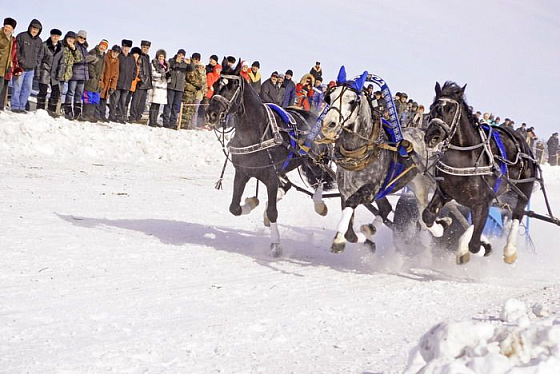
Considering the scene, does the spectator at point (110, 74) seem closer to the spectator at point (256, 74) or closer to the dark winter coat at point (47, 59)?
the dark winter coat at point (47, 59)

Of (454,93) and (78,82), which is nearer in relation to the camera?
(454,93)

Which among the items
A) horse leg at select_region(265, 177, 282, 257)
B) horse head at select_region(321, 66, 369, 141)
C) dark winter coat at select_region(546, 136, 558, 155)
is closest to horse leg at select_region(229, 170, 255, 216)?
horse leg at select_region(265, 177, 282, 257)

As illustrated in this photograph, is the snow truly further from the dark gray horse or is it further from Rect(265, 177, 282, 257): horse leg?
the dark gray horse

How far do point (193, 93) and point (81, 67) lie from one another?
392cm

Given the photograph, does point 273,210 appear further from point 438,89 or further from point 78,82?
point 78,82

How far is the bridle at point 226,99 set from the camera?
29.6 feet

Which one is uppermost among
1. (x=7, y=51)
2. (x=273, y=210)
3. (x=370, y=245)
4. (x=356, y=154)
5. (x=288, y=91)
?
(x=288, y=91)

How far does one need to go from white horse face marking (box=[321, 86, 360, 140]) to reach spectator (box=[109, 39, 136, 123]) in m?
9.90

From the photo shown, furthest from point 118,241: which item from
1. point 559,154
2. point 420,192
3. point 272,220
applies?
point 559,154

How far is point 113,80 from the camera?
1734cm

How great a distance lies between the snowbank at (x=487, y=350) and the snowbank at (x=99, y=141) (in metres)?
12.9

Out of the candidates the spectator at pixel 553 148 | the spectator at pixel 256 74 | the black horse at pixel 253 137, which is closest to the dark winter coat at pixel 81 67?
the spectator at pixel 256 74

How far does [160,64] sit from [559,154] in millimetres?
25148

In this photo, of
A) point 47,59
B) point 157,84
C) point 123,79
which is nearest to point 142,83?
point 123,79
